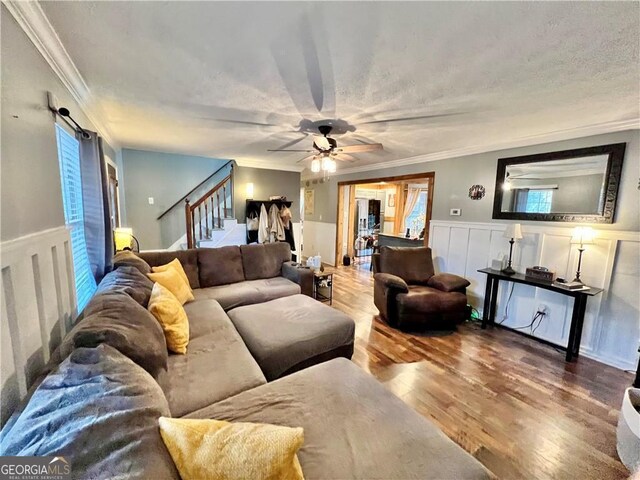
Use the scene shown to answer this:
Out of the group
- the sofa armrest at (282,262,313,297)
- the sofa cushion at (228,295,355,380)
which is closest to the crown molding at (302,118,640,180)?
the sofa armrest at (282,262,313,297)

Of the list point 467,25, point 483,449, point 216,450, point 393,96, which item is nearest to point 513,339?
point 483,449

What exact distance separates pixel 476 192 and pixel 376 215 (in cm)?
Answer: 440

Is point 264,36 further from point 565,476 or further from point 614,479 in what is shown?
point 614,479

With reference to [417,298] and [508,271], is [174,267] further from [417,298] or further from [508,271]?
[508,271]

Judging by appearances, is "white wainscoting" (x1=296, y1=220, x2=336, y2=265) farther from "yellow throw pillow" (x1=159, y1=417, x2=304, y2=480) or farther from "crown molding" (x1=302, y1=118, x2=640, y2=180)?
"yellow throw pillow" (x1=159, y1=417, x2=304, y2=480)

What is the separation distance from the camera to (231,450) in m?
0.72

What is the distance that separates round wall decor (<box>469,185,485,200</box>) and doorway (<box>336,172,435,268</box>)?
2.71 metres

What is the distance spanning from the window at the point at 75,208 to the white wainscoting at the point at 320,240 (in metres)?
4.76

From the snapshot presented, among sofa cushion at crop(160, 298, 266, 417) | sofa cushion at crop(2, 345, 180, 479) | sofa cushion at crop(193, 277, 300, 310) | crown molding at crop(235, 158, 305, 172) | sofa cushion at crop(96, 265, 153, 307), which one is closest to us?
sofa cushion at crop(2, 345, 180, 479)

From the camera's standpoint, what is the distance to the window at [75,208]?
5.71ft

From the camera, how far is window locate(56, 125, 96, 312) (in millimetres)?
1741

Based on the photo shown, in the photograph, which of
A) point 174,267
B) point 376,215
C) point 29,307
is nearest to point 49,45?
point 29,307

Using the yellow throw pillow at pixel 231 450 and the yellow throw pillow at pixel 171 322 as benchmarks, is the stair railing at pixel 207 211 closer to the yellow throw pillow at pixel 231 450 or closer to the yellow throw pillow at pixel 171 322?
the yellow throw pillow at pixel 171 322

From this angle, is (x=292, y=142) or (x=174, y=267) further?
(x=292, y=142)
